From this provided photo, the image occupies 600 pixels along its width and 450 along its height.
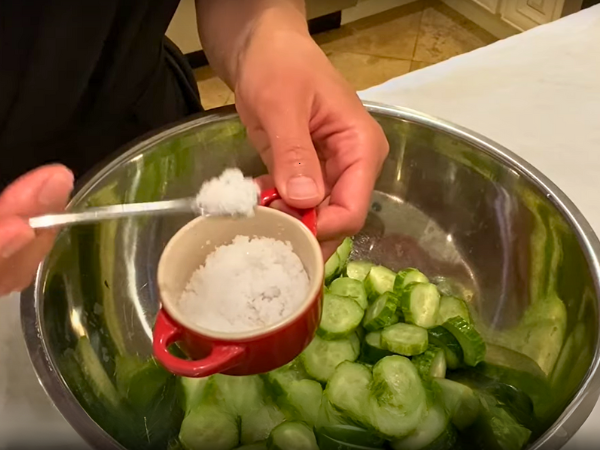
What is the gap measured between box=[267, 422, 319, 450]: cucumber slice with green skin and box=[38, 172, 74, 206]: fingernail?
248 millimetres

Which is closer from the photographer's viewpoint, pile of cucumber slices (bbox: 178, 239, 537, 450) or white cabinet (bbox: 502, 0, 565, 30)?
pile of cucumber slices (bbox: 178, 239, 537, 450)

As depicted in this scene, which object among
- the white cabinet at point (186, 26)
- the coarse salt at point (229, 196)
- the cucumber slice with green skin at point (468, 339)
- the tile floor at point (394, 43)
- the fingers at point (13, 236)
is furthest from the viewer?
the tile floor at point (394, 43)

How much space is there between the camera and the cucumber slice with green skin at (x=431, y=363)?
2.03 feet

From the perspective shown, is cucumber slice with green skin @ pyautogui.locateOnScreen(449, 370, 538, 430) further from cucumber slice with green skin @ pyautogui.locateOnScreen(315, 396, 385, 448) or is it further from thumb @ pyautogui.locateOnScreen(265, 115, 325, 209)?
thumb @ pyautogui.locateOnScreen(265, 115, 325, 209)

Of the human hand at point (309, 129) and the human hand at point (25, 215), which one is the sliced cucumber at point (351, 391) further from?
the human hand at point (25, 215)

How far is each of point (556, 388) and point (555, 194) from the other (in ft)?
0.57

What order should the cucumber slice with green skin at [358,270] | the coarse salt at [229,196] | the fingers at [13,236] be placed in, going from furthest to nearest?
1. the cucumber slice with green skin at [358,270]
2. the coarse salt at [229,196]
3. the fingers at [13,236]

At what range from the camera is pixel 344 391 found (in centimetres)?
58

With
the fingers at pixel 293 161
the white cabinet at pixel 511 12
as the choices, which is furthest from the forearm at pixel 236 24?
the white cabinet at pixel 511 12

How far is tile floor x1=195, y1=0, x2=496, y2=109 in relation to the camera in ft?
6.35

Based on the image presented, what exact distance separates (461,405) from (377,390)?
0.25 feet

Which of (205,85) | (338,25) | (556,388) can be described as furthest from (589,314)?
(338,25)

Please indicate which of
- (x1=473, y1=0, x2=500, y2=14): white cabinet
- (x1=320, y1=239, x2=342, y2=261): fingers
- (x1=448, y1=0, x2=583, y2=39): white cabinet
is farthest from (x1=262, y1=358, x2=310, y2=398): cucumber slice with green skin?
(x1=473, y1=0, x2=500, y2=14): white cabinet

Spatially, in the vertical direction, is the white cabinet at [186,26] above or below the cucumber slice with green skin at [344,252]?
below
